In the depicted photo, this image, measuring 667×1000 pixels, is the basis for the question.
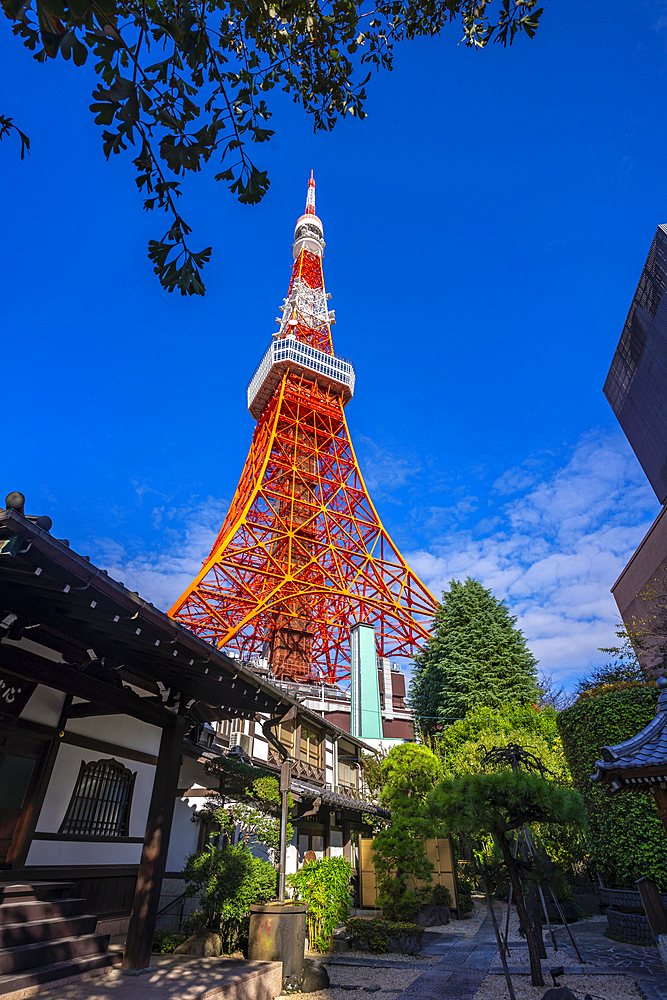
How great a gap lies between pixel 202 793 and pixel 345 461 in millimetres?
24891

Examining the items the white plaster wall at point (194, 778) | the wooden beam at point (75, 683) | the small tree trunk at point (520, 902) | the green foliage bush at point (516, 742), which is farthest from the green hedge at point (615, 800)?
the wooden beam at point (75, 683)

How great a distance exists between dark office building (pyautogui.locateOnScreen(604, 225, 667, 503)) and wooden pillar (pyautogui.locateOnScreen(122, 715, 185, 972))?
22.8m

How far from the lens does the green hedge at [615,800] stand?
10055mm

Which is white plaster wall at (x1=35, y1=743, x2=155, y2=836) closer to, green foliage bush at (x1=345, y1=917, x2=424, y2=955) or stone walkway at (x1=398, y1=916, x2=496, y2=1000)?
stone walkway at (x1=398, y1=916, x2=496, y2=1000)

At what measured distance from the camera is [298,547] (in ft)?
102

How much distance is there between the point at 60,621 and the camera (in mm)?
4879

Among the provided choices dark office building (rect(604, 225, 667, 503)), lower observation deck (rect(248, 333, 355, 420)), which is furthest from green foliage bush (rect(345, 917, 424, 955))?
lower observation deck (rect(248, 333, 355, 420))

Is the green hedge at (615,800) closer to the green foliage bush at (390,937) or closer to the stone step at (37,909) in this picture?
the green foliage bush at (390,937)

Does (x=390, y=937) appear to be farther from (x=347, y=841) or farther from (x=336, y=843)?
(x=347, y=841)

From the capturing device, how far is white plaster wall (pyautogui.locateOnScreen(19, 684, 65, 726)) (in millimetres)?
6027

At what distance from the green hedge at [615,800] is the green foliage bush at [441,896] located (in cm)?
468

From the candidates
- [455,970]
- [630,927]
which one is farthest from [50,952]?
[630,927]

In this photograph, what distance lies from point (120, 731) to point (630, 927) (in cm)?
1023

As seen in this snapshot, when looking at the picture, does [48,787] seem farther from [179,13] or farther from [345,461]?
[345,461]
